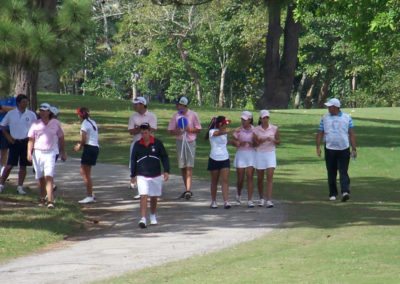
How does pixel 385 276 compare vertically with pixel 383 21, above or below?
below

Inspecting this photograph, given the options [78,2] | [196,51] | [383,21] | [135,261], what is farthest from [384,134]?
[196,51]

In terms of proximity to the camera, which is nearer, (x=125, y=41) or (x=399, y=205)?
(x=399, y=205)

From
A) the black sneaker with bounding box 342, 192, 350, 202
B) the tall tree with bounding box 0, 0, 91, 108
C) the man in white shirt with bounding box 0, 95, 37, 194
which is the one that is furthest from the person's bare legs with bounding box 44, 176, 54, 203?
the black sneaker with bounding box 342, 192, 350, 202

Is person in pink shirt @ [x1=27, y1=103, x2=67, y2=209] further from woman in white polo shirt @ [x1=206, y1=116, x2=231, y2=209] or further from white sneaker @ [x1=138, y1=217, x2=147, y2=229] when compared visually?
woman in white polo shirt @ [x1=206, y1=116, x2=231, y2=209]

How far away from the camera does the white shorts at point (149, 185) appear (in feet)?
51.5

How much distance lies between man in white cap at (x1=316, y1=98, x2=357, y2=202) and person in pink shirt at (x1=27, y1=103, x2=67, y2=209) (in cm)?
472

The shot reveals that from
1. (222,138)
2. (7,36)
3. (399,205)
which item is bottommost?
(399,205)

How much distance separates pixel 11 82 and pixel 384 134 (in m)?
19.1

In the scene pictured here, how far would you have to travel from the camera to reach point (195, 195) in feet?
64.6

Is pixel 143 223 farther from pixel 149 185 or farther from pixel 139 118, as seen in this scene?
pixel 139 118

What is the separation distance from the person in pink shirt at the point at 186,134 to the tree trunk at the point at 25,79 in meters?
2.56

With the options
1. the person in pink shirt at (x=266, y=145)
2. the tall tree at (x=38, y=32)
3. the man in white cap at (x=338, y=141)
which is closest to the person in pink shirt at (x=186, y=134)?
the person in pink shirt at (x=266, y=145)

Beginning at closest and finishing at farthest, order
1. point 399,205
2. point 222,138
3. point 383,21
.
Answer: point 222,138 < point 399,205 < point 383,21

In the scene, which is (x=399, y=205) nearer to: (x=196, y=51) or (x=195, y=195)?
(x=195, y=195)
